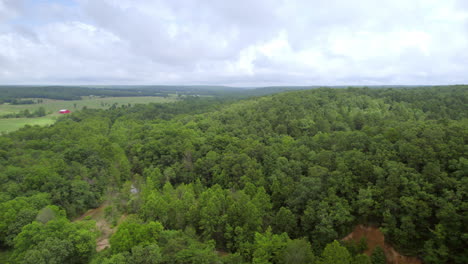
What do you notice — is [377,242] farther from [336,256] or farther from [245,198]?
[245,198]

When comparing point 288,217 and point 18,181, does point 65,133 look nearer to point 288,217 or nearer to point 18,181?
point 18,181

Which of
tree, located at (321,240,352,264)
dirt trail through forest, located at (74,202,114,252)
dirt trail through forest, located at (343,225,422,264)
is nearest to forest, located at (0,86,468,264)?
tree, located at (321,240,352,264)

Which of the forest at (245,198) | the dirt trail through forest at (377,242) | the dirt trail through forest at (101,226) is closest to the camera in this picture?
the forest at (245,198)

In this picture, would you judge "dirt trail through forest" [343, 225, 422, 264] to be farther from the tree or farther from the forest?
the tree

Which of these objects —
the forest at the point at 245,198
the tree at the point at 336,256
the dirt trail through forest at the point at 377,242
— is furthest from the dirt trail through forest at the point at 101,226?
the dirt trail through forest at the point at 377,242

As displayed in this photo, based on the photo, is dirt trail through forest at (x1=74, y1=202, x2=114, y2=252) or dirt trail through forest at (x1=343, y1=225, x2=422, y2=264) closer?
dirt trail through forest at (x1=343, y1=225, x2=422, y2=264)

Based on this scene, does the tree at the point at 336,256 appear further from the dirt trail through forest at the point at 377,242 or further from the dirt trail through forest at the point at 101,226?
the dirt trail through forest at the point at 101,226
